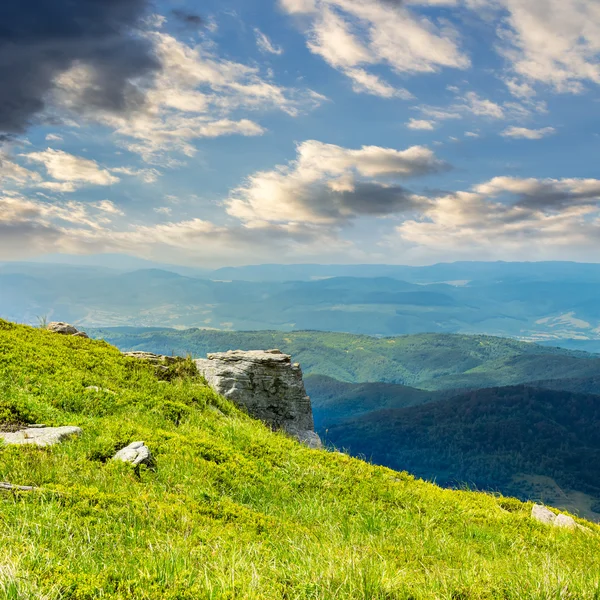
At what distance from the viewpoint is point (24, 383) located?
1212 centimetres

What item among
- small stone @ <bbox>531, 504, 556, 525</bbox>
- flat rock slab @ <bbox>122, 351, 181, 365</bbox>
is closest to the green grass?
small stone @ <bbox>531, 504, 556, 525</bbox>

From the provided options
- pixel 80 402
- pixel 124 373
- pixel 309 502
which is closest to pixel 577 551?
pixel 309 502

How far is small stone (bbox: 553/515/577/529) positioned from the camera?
34.7 ft

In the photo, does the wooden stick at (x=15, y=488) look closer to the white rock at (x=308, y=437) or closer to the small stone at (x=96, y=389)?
the small stone at (x=96, y=389)

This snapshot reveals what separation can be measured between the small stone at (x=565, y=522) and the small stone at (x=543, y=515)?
0.12 metres

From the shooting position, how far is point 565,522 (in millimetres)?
10898

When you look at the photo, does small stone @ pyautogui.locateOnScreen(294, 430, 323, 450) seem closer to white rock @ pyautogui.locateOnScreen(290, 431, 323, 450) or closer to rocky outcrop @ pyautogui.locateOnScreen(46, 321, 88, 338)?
white rock @ pyautogui.locateOnScreen(290, 431, 323, 450)

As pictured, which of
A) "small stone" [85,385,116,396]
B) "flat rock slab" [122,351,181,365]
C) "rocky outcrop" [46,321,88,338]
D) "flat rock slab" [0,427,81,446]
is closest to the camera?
"flat rock slab" [0,427,81,446]

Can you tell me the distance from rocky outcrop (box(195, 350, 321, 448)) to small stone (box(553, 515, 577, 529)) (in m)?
10.1

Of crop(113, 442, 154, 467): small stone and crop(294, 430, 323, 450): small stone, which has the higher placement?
crop(113, 442, 154, 467): small stone

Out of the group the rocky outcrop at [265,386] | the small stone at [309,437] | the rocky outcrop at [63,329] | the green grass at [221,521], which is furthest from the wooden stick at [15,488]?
the small stone at [309,437]

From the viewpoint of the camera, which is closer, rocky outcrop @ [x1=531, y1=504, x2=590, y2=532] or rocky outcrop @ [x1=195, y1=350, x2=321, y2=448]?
rocky outcrop @ [x1=531, y1=504, x2=590, y2=532]

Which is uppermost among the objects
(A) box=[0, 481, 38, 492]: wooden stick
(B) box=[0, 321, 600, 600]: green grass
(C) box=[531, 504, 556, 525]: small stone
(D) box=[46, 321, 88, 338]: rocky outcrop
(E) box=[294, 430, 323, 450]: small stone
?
(D) box=[46, 321, 88, 338]: rocky outcrop

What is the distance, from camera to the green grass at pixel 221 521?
4758 millimetres
